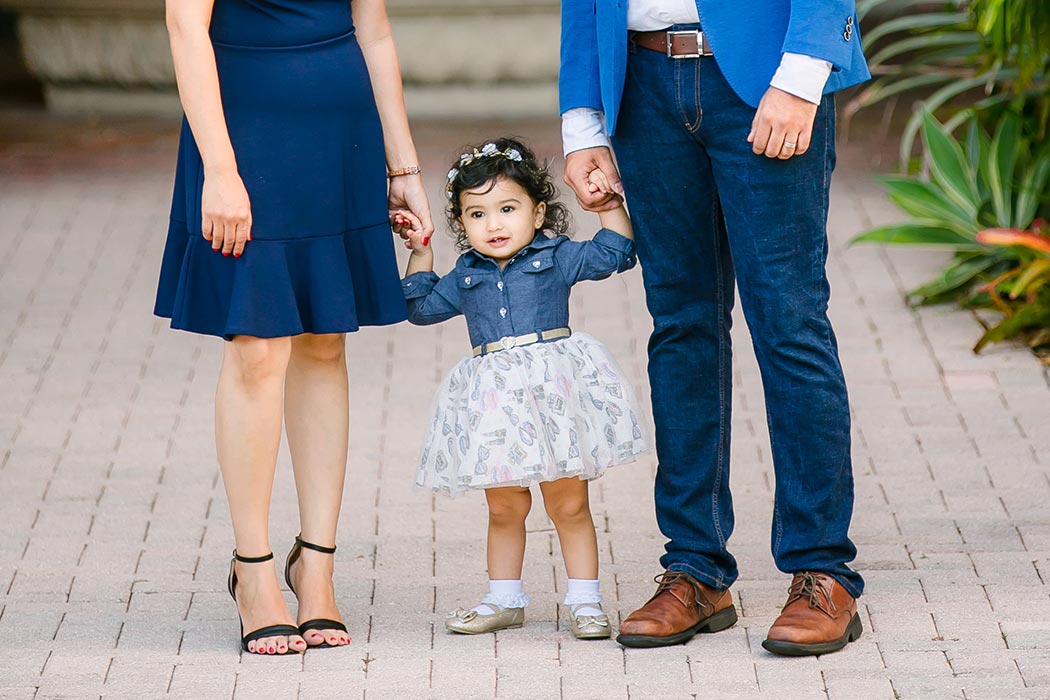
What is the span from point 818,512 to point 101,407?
2878mm

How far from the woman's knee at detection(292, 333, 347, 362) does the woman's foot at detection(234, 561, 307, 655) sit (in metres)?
0.47

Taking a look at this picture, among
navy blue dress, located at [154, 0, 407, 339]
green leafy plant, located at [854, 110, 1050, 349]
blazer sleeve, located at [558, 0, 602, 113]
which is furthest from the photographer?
green leafy plant, located at [854, 110, 1050, 349]

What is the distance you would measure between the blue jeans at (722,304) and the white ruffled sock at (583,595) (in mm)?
177

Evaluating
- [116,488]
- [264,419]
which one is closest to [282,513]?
[116,488]

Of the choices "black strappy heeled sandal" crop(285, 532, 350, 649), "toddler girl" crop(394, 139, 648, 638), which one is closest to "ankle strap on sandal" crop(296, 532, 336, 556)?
"black strappy heeled sandal" crop(285, 532, 350, 649)

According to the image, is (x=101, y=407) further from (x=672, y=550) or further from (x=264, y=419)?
(x=672, y=550)

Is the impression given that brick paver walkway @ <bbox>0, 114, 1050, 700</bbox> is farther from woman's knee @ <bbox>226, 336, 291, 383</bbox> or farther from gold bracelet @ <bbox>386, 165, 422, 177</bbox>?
gold bracelet @ <bbox>386, 165, 422, 177</bbox>

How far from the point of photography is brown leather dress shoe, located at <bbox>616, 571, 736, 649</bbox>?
11.1ft

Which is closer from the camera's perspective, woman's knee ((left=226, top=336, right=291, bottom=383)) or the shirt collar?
woman's knee ((left=226, top=336, right=291, bottom=383))

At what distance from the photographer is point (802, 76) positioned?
305 cm

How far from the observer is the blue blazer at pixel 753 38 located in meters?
3.04

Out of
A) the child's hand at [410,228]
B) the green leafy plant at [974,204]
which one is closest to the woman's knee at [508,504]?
the child's hand at [410,228]

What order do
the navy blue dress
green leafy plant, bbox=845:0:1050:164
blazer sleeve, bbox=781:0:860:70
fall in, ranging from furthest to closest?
green leafy plant, bbox=845:0:1050:164 → the navy blue dress → blazer sleeve, bbox=781:0:860:70

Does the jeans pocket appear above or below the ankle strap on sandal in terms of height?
above
